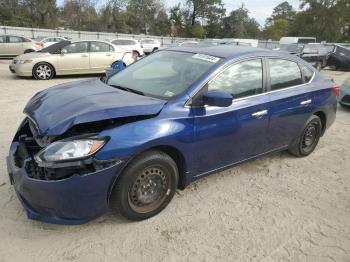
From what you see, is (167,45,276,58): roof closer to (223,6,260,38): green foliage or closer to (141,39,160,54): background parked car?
(141,39,160,54): background parked car

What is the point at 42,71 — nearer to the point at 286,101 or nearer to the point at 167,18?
the point at 286,101

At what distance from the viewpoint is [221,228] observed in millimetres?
3359

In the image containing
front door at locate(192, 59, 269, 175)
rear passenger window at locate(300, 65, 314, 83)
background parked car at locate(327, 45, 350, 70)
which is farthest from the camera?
background parked car at locate(327, 45, 350, 70)

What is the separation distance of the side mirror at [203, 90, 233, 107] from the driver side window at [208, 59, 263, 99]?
0.74 feet

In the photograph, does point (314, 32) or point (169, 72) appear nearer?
point (169, 72)

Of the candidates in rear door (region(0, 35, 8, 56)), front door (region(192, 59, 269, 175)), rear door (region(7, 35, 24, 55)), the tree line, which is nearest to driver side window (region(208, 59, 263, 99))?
front door (region(192, 59, 269, 175))

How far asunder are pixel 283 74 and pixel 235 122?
122cm

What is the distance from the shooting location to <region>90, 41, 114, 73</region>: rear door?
12.4 m

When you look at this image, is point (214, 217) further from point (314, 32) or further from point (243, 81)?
point (314, 32)

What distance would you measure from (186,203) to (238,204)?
573 millimetres

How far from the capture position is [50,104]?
11.3 ft

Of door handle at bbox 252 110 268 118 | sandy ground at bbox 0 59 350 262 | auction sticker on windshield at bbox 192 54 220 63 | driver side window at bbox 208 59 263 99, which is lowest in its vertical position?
sandy ground at bbox 0 59 350 262

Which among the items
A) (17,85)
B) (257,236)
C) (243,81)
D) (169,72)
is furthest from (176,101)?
(17,85)

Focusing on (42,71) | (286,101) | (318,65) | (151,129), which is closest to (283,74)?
(286,101)
